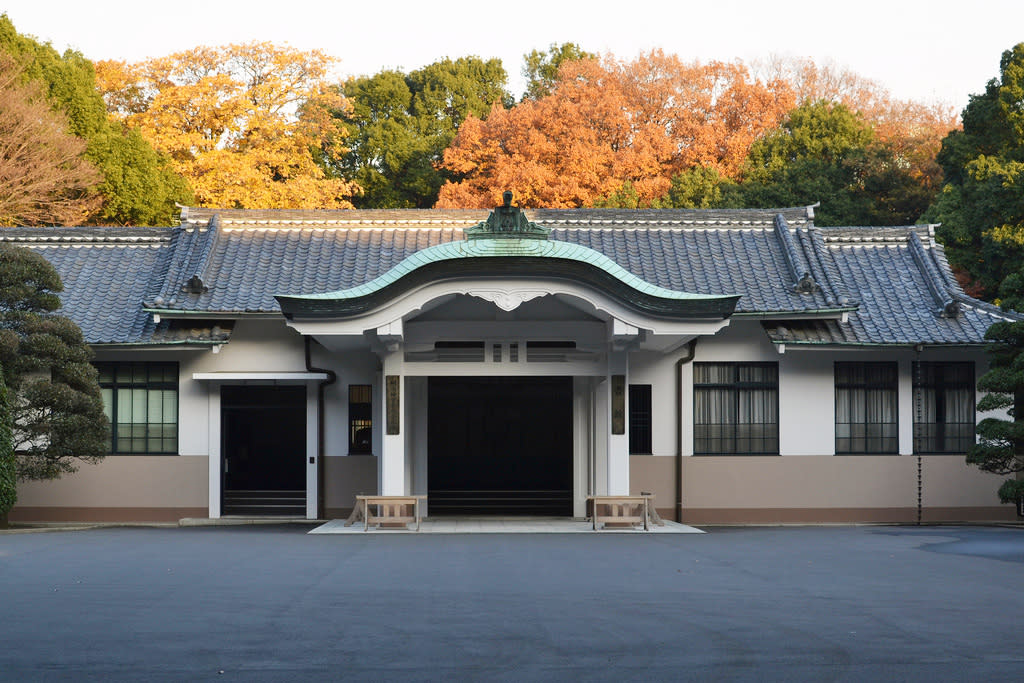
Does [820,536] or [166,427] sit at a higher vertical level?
[166,427]

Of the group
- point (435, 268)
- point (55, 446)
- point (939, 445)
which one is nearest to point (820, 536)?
point (939, 445)

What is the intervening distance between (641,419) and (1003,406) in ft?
18.6

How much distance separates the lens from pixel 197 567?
1269cm

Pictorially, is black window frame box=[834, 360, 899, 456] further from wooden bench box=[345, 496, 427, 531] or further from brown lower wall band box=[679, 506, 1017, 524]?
wooden bench box=[345, 496, 427, 531]

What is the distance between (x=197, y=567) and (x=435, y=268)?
6.03m

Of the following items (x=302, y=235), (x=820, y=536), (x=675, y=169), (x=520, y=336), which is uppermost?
(x=675, y=169)

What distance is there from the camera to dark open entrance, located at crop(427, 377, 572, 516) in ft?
76.7

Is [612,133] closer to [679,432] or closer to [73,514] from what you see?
[679,432]

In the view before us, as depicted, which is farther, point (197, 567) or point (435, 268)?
point (435, 268)

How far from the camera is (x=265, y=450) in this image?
2498cm

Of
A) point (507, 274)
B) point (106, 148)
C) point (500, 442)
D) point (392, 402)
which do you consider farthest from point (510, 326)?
point (106, 148)

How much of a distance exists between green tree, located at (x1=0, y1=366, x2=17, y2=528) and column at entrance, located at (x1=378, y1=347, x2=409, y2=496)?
5.34 meters

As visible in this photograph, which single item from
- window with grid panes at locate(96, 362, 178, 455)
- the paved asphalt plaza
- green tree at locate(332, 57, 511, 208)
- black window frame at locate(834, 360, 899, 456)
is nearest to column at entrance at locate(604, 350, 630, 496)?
the paved asphalt plaza

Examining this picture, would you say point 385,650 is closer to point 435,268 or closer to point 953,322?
point 435,268
